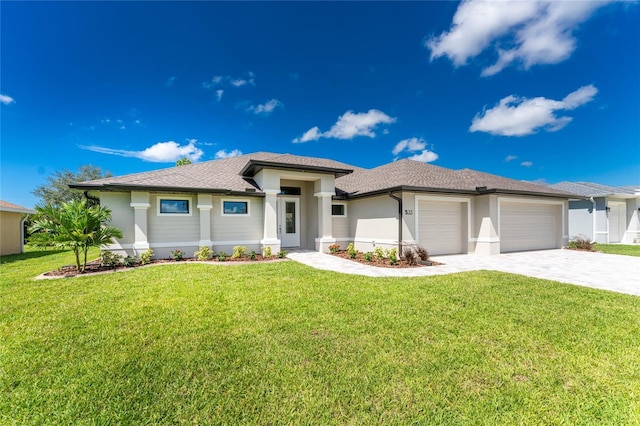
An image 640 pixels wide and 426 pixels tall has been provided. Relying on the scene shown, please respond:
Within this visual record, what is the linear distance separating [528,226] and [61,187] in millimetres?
44382

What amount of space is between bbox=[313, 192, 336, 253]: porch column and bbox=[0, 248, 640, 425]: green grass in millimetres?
6389

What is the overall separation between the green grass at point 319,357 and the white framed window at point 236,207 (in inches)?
231

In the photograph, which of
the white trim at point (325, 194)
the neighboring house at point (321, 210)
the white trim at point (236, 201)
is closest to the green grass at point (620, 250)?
the neighboring house at point (321, 210)

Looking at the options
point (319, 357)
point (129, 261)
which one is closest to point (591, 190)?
point (319, 357)

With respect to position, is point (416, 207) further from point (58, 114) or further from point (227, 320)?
point (58, 114)

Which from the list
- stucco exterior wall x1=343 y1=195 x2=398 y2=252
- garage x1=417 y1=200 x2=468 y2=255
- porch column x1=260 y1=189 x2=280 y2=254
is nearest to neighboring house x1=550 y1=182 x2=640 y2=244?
garage x1=417 y1=200 x2=468 y2=255

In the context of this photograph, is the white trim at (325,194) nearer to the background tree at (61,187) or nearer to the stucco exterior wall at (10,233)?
the stucco exterior wall at (10,233)

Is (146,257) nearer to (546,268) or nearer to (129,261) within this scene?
(129,261)

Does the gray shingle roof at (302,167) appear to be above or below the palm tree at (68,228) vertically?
above

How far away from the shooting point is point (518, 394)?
7.98 ft

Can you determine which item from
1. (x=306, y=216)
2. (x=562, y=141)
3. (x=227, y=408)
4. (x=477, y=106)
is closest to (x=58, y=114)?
(x=306, y=216)

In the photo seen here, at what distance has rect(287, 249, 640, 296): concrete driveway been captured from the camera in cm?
663

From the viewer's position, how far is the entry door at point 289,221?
13.3 meters

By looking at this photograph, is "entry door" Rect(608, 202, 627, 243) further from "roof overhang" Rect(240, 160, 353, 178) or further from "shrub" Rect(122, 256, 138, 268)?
"shrub" Rect(122, 256, 138, 268)
